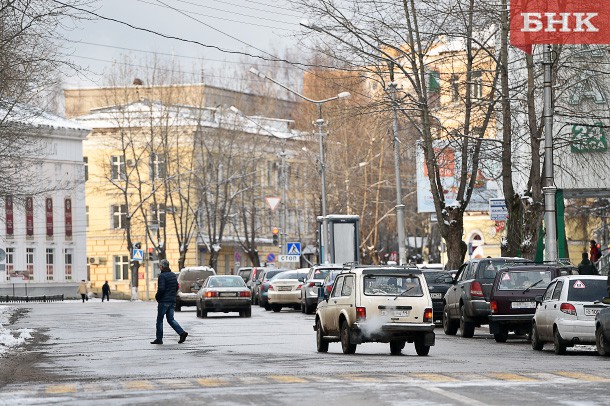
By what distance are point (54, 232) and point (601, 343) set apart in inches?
3157

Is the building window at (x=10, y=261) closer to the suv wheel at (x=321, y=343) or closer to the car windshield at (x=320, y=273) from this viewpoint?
the car windshield at (x=320, y=273)

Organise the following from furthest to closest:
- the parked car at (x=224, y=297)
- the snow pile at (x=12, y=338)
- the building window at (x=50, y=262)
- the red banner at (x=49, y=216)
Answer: the red banner at (x=49, y=216) < the building window at (x=50, y=262) < the parked car at (x=224, y=297) < the snow pile at (x=12, y=338)

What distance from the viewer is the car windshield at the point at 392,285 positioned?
89.1 feet

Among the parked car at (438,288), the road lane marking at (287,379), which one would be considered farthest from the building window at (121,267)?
the road lane marking at (287,379)

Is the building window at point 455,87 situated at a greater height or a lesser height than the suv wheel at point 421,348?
greater

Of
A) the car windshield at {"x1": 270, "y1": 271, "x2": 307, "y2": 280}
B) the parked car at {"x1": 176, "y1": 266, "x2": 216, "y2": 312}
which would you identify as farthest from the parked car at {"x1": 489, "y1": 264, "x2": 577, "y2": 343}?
the parked car at {"x1": 176, "y1": 266, "x2": 216, "y2": 312}

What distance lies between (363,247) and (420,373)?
2546 inches

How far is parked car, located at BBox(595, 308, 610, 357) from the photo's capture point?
25.6 meters

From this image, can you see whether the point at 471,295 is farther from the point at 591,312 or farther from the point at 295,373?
the point at 295,373

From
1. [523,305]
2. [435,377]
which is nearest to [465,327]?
[523,305]

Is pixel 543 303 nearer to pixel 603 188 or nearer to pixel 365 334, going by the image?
pixel 365 334

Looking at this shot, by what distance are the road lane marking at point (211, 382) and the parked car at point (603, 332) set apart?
8.26 meters

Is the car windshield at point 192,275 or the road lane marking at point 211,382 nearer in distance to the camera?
the road lane marking at point 211,382

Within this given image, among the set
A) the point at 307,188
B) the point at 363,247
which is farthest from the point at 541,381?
the point at 307,188
